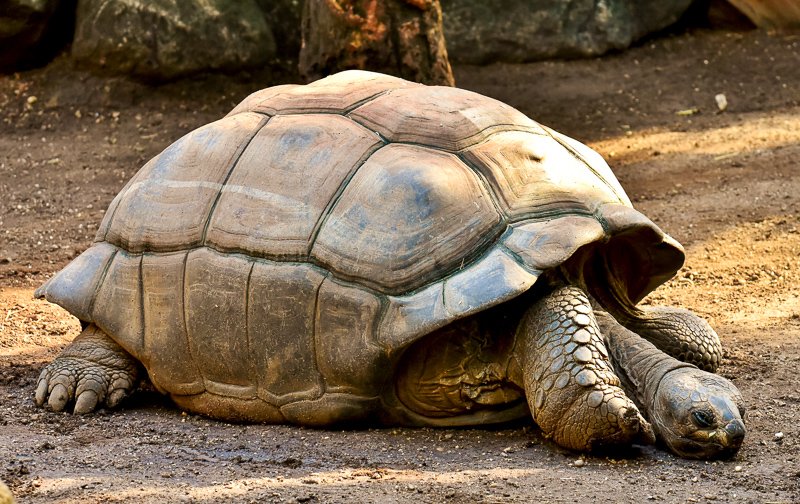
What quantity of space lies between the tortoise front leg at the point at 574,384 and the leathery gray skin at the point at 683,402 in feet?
0.30

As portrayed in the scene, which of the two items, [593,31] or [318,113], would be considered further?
[593,31]

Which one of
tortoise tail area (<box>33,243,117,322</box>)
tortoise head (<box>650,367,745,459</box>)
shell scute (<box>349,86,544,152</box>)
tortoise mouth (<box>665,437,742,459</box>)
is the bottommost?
tortoise tail area (<box>33,243,117,322</box>)

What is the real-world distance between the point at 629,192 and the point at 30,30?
17.7ft

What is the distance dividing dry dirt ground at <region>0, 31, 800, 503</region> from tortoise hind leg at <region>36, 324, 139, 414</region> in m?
0.08

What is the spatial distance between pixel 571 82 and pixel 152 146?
149 inches

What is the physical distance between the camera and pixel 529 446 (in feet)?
12.4

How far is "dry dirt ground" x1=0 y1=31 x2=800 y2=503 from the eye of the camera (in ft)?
11.1

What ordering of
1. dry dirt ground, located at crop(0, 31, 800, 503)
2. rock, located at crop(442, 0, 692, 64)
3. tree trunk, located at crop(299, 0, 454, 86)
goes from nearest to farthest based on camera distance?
dry dirt ground, located at crop(0, 31, 800, 503)
tree trunk, located at crop(299, 0, 454, 86)
rock, located at crop(442, 0, 692, 64)

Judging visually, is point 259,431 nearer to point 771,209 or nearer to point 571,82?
point 771,209

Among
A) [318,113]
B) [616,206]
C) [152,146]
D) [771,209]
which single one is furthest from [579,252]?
[152,146]

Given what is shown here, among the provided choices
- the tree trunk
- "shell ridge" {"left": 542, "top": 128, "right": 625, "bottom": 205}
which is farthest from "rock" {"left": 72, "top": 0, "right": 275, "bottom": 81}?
"shell ridge" {"left": 542, "top": 128, "right": 625, "bottom": 205}

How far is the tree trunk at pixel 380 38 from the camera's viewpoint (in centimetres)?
709

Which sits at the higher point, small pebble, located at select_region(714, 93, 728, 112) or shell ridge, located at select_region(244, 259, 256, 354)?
small pebble, located at select_region(714, 93, 728, 112)

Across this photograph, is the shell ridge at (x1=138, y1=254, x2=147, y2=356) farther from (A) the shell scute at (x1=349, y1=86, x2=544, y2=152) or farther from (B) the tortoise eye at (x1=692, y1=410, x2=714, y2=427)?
(B) the tortoise eye at (x1=692, y1=410, x2=714, y2=427)
